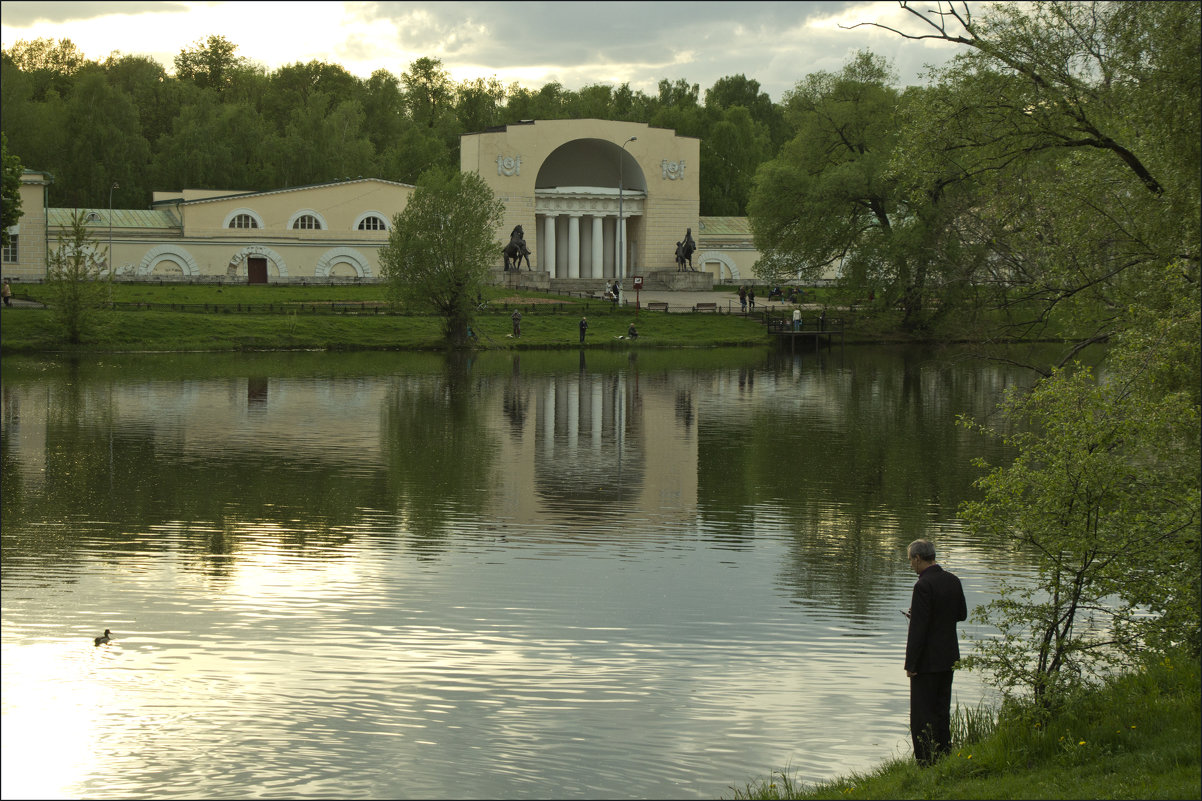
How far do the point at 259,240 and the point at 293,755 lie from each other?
228 ft

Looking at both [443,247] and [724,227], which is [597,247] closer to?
[724,227]

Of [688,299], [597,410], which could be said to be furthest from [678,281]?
[597,410]

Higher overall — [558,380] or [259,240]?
[259,240]

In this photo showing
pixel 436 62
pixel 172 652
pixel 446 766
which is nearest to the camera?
pixel 446 766

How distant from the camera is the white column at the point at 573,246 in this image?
8444 centimetres

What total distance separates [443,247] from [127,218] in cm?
3070

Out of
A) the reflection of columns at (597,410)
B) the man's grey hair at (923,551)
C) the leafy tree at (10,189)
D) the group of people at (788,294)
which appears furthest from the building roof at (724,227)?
the man's grey hair at (923,551)

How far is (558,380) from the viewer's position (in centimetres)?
4003

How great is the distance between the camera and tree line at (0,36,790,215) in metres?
86.3

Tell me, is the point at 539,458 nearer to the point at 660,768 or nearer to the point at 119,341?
the point at 660,768

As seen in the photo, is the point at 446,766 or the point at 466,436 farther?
the point at 466,436

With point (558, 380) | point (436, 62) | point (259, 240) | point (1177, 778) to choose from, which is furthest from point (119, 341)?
point (436, 62)

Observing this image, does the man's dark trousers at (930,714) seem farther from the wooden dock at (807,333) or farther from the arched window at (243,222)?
the arched window at (243,222)

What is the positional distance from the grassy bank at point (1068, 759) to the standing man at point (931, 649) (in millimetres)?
200
